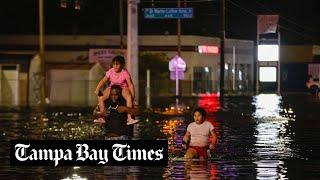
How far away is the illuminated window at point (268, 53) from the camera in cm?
7419

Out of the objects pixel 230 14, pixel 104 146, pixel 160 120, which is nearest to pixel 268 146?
pixel 104 146

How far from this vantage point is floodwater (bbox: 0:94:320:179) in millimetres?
13914

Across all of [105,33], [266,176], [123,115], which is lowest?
[266,176]

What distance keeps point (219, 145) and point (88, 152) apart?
8.94 m

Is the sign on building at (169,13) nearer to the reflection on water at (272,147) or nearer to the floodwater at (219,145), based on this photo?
the floodwater at (219,145)

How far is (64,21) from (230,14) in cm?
2205

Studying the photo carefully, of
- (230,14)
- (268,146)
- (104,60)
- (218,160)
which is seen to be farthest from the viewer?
(230,14)

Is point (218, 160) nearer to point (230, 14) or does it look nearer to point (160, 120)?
point (160, 120)

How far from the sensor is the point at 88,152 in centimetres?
1105

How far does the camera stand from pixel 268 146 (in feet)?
64.1

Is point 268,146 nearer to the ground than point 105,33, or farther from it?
nearer to the ground

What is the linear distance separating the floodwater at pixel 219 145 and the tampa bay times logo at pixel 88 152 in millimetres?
2123

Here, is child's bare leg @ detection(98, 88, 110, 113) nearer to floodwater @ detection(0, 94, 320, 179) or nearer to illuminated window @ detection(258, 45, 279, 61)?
floodwater @ detection(0, 94, 320, 179)

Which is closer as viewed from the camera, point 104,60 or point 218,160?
point 218,160
